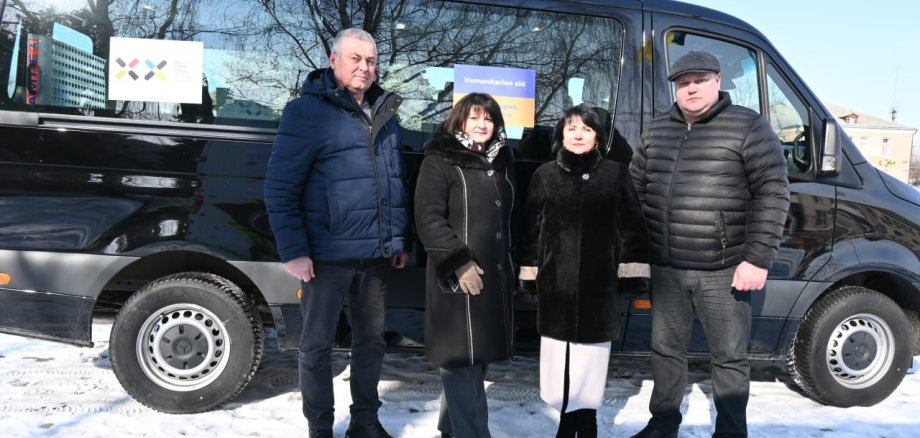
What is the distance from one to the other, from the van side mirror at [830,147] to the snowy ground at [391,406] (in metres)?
1.48

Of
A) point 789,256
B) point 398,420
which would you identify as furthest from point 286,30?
point 789,256

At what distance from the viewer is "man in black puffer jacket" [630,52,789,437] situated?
283cm

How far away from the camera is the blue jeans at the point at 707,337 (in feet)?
9.75

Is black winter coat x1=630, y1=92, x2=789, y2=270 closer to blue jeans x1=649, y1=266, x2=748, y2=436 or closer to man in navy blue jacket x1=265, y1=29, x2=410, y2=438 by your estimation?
blue jeans x1=649, y1=266, x2=748, y2=436

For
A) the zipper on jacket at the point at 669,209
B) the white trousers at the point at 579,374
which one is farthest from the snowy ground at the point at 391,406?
the zipper on jacket at the point at 669,209

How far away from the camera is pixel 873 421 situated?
3721 millimetres

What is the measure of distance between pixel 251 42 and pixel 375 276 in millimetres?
1469

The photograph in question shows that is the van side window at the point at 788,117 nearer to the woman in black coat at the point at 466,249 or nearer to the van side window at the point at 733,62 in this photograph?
the van side window at the point at 733,62

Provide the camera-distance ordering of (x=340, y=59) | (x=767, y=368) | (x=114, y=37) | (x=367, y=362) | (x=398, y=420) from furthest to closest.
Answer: (x=767, y=368)
(x=398, y=420)
(x=114, y=37)
(x=367, y=362)
(x=340, y=59)

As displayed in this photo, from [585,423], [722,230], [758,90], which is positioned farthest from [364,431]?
[758,90]

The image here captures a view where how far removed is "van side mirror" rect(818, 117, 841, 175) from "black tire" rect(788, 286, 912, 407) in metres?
0.80

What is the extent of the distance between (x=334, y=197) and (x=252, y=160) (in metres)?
0.83

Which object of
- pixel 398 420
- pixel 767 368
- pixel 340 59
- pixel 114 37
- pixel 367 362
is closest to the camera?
pixel 340 59

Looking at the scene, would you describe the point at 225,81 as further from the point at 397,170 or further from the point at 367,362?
the point at 367,362
